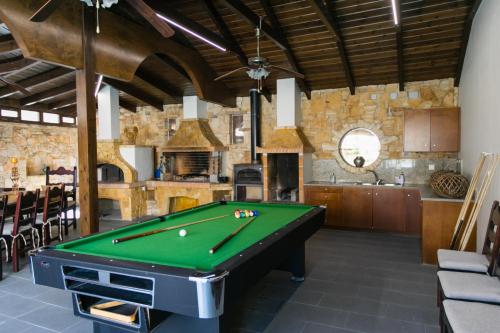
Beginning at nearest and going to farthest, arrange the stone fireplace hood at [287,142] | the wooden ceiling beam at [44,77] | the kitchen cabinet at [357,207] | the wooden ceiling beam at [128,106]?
1. the kitchen cabinet at [357,207]
2. the stone fireplace hood at [287,142]
3. the wooden ceiling beam at [44,77]
4. the wooden ceiling beam at [128,106]

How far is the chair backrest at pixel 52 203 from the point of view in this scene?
518cm

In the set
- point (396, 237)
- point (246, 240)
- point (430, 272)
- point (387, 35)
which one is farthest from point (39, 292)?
point (387, 35)

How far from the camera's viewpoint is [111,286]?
212cm

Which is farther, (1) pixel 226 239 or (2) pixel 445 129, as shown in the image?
(2) pixel 445 129

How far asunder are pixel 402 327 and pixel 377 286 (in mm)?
963

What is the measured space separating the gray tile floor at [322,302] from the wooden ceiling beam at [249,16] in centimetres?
367

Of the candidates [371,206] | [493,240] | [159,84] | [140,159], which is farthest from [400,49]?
[140,159]

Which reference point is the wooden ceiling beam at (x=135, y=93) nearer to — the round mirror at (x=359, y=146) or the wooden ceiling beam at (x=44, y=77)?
the wooden ceiling beam at (x=44, y=77)

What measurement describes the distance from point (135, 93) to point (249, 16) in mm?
4439

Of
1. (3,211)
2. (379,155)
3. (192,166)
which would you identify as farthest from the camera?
(192,166)

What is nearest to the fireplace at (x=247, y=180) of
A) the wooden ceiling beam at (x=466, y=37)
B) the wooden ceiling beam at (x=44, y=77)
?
the wooden ceiling beam at (x=466, y=37)

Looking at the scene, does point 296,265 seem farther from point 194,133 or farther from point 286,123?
point 194,133

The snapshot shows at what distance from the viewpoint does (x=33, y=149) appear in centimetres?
956

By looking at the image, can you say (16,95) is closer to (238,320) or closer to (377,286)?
(238,320)
